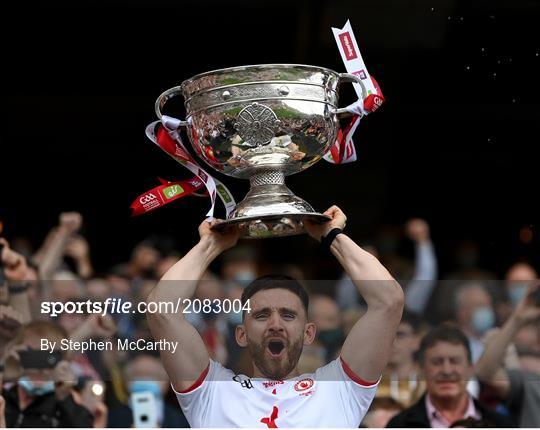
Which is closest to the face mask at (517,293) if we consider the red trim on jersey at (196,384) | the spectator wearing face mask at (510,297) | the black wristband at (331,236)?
the spectator wearing face mask at (510,297)

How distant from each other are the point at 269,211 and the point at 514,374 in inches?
60.1

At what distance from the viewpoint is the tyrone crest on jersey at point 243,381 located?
3.82m

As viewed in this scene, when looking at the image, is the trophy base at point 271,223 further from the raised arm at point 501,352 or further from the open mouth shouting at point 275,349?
the raised arm at point 501,352

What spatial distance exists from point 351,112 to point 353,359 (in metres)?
0.66

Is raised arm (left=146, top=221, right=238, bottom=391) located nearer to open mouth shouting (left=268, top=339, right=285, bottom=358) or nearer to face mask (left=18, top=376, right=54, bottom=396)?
open mouth shouting (left=268, top=339, right=285, bottom=358)

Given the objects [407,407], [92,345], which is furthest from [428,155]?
[92,345]

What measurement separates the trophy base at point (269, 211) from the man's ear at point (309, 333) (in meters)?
0.28

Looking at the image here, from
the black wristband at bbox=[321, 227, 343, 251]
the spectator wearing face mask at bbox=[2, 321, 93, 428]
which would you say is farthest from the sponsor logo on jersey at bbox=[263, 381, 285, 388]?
the spectator wearing face mask at bbox=[2, 321, 93, 428]

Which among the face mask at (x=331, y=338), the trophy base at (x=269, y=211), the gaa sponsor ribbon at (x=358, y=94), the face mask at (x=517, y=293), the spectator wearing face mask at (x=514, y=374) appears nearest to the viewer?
the trophy base at (x=269, y=211)

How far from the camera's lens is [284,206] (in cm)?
371

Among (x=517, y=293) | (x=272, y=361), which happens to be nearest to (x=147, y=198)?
(x=272, y=361)

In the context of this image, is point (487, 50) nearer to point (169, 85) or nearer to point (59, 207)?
point (169, 85)

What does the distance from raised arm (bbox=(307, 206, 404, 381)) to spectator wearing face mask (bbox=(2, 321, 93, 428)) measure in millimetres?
1024

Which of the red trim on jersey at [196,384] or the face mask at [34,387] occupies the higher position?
the face mask at [34,387]
